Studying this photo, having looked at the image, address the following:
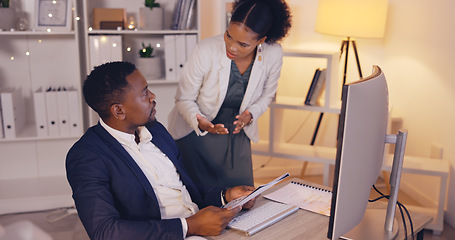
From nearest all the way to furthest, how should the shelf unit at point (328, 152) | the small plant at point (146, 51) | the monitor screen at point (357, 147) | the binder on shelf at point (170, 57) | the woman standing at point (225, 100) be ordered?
the monitor screen at point (357, 147), the woman standing at point (225, 100), the shelf unit at point (328, 152), the small plant at point (146, 51), the binder on shelf at point (170, 57)

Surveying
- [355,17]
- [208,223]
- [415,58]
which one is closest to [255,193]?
[208,223]

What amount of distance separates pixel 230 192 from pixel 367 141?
61cm

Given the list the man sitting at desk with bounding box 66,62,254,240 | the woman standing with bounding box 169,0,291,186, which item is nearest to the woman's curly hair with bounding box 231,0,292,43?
the woman standing with bounding box 169,0,291,186

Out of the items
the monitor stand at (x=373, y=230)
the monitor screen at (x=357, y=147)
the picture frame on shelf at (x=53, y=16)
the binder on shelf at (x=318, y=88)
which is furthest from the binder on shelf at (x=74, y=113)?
the monitor screen at (x=357, y=147)

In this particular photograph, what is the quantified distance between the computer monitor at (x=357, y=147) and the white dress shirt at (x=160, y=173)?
1.75 feet

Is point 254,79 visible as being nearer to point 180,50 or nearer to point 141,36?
point 180,50

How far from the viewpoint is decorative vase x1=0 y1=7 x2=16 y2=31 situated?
9.62 ft

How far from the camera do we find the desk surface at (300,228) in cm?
139

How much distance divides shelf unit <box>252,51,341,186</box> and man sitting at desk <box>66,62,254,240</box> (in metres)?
1.64

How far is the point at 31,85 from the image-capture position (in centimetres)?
321

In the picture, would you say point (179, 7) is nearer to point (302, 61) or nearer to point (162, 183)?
point (302, 61)

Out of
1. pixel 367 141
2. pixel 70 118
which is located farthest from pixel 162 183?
pixel 70 118

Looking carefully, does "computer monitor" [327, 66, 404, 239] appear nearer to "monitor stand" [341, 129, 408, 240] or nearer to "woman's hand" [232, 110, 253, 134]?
"monitor stand" [341, 129, 408, 240]

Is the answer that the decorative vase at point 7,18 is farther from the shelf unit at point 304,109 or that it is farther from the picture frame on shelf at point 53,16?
the shelf unit at point 304,109
